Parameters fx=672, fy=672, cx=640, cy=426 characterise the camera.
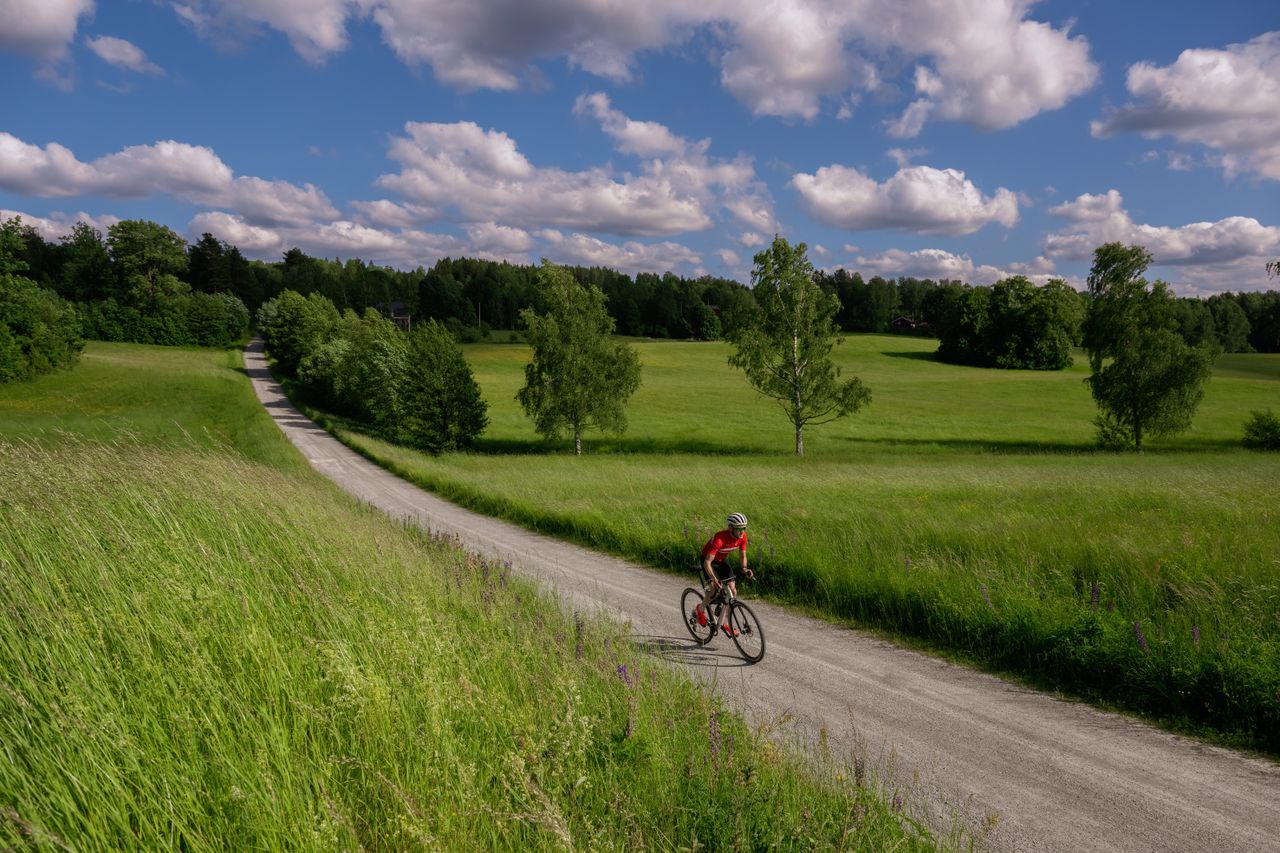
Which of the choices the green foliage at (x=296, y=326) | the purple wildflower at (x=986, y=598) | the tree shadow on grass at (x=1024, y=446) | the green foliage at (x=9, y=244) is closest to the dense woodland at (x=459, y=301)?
the green foliage at (x=9, y=244)

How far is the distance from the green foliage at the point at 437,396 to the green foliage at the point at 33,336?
94.7ft

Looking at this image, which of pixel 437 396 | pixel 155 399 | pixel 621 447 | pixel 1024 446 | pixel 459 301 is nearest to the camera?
pixel 437 396

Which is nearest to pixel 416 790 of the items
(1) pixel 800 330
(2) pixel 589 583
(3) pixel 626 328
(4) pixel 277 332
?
(2) pixel 589 583

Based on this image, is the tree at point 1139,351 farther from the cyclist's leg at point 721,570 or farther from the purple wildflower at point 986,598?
the cyclist's leg at point 721,570

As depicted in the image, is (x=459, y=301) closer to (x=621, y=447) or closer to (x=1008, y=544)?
(x=621, y=447)

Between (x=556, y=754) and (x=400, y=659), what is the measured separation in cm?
123

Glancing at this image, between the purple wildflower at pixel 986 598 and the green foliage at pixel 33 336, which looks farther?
the green foliage at pixel 33 336

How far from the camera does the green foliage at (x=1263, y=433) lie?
130 ft

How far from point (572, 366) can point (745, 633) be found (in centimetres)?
3220

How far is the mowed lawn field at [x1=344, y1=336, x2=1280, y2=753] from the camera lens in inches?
296

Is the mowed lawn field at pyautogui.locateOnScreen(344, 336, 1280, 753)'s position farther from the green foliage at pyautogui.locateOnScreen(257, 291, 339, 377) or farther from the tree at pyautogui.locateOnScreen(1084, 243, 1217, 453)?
the green foliage at pyautogui.locateOnScreen(257, 291, 339, 377)

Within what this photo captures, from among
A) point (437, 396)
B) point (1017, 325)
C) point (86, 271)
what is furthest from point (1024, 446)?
point (86, 271)

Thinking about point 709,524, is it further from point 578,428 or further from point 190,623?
point 578,428

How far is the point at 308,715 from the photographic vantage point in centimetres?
394
